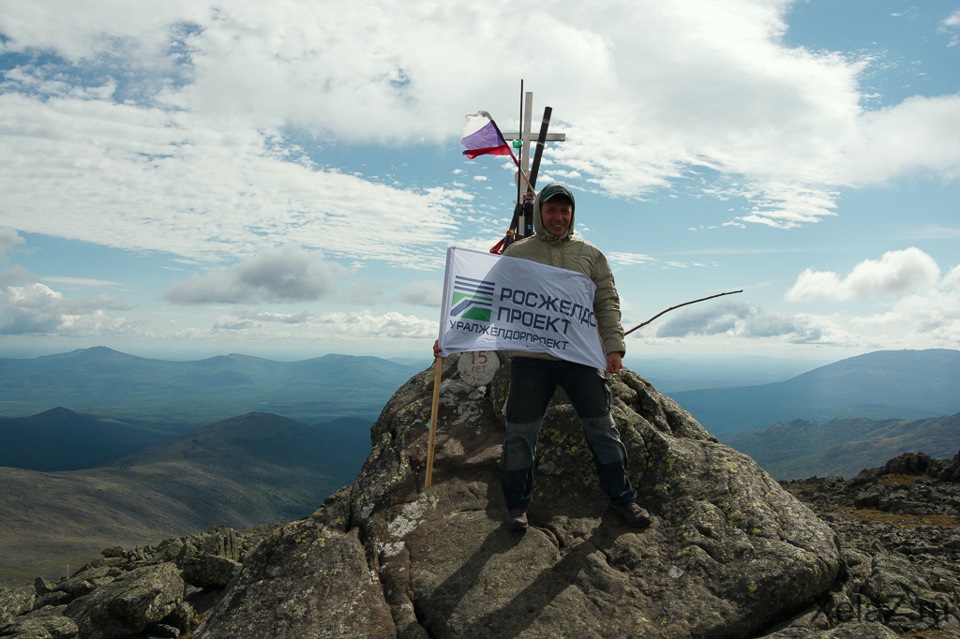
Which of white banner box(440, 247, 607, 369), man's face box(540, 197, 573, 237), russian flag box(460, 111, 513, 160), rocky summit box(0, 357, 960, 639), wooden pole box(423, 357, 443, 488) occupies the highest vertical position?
russian flag box(460, 111, 513, 160)

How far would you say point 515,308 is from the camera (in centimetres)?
941

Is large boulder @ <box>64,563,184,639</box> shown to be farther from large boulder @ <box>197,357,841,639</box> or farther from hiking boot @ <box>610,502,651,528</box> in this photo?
hiking boot @ <box>610,502,651,528</box>

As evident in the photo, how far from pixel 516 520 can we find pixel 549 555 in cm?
72

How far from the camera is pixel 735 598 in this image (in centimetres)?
733

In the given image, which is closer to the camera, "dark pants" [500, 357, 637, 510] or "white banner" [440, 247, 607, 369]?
"dark pants" [500, 357, 637, 510]

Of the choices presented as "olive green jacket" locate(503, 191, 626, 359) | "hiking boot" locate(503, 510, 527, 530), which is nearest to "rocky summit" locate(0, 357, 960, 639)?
"hiking boot" locate(503, 510, 527, 530)

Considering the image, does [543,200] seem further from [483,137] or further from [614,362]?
[483,137]

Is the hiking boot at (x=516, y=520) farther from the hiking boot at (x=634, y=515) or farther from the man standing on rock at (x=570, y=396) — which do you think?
the hiking boot at (x=634, y=515)

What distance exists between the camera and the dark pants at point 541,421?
858cm

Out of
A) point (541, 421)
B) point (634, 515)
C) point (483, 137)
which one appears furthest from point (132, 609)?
point (483, 137)

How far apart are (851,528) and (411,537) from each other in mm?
15255

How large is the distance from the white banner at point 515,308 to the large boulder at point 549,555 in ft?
7.91

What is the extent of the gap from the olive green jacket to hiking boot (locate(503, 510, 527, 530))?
2546 millimetres

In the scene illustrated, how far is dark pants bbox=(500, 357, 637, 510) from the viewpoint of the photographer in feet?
28.1
